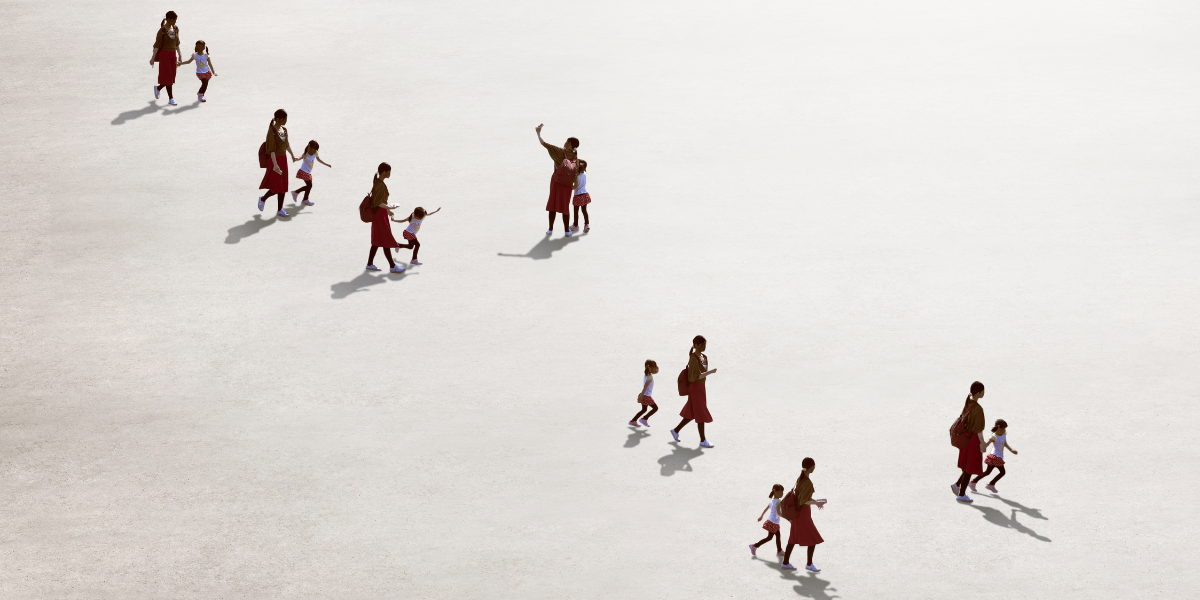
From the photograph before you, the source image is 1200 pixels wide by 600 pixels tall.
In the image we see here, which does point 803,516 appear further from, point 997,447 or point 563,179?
point 563,179

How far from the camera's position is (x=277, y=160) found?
19359 mm

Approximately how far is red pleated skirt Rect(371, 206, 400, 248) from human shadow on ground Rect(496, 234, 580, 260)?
5.83ft

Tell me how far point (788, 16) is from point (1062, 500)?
17.6m

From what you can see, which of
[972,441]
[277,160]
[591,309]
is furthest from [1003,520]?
[277,160]

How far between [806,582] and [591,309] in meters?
6.03

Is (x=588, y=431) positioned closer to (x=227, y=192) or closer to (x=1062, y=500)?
(x=1062, y=500)

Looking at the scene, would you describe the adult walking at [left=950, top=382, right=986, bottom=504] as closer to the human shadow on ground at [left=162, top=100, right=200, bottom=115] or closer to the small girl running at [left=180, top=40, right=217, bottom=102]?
the small girl running at [left=180, top=40, right=217, bottom=102]

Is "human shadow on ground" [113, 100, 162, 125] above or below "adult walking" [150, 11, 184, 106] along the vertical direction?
below

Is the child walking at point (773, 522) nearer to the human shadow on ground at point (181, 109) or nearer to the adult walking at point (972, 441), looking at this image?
the adult walking at point (972, 441)

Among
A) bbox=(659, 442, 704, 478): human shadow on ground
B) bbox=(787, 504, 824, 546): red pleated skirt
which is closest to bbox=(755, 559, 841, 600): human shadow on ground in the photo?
bbox=(787, 504, 824, 546): red pleated skirt

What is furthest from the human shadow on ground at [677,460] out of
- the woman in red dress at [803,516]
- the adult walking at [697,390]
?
the woman in red dress at [803,516]

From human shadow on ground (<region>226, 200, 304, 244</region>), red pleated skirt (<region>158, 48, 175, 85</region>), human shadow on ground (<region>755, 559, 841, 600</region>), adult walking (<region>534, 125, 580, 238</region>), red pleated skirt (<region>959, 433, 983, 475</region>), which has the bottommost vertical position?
human shadow on ground (<region>755, 559, 841, 600</region>)

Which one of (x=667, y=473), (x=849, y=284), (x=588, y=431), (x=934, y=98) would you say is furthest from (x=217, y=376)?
(x=934, y=98)

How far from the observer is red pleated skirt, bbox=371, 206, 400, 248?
59.5ft
